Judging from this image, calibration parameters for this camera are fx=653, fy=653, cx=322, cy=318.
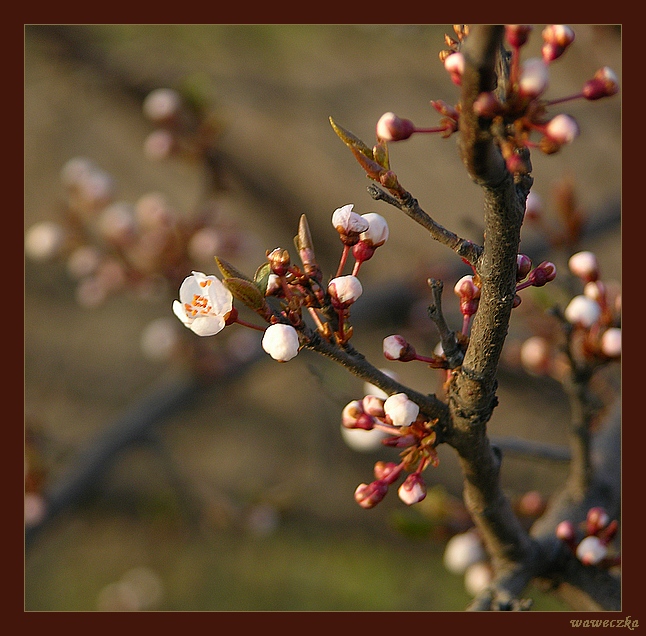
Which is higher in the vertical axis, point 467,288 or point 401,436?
point 467,288

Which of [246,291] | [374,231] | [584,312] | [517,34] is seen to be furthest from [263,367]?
[517,34]

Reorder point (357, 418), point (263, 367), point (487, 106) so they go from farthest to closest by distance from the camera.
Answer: point (263, 367) → point (357, 418) → point (487, 106)

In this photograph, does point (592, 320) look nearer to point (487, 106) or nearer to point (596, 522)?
point (596, 522)

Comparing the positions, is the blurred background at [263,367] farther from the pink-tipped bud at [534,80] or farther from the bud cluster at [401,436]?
the pink-tipped bud at [534,80]

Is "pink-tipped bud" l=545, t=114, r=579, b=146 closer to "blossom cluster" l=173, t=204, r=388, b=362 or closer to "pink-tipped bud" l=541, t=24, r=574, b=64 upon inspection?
"pink-tipped bud" l=541, t=24, r=574, b=64

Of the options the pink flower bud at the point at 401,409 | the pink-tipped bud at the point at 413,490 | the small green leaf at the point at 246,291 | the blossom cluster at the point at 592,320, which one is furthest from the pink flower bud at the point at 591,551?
the small green leaf at the point at 246,291

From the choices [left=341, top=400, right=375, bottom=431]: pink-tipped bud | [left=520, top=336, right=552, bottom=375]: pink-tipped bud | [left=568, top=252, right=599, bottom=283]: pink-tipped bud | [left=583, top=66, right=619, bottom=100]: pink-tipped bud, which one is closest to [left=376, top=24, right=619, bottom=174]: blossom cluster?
[left=583, top=66, right=619, bottom=100]: pink-tipped bud
